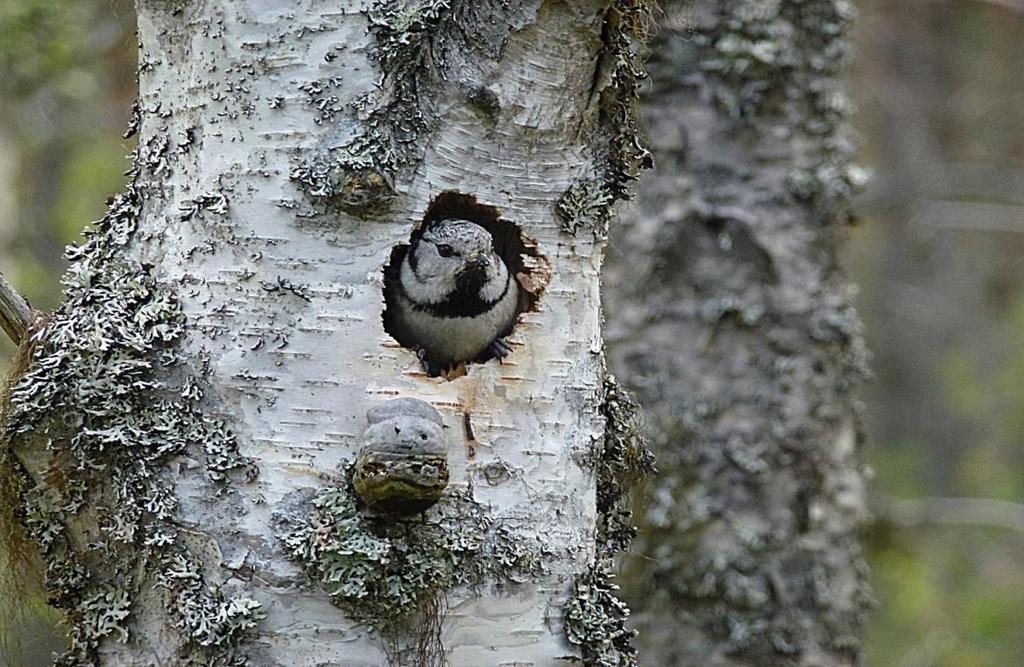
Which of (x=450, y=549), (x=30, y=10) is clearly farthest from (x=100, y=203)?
(x=450, y=549)

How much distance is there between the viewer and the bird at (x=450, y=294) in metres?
2.65

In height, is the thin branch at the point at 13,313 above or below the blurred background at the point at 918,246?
above

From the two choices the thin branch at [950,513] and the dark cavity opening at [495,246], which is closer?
the dark cavity opening at [495,246]

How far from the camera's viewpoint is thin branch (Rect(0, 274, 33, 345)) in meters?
2.31

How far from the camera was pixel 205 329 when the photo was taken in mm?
2213

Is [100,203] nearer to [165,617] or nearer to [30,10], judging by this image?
[30,10]

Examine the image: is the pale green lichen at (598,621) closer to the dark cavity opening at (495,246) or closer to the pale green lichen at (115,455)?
the dark cavity opening at (495,246)

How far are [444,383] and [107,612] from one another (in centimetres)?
71

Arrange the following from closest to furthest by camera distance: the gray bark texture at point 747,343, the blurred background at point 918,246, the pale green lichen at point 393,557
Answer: the pale green lichen at point 393,557
the gray bark texture at point 747,343
the blurred background at point 918,246

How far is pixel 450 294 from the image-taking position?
9.78 feet

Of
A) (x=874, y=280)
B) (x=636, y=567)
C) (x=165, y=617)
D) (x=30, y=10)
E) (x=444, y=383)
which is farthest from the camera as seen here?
(x=874, y=280)

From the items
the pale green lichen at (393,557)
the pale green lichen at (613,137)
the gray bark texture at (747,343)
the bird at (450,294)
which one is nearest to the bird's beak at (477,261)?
the bird at (450,294)

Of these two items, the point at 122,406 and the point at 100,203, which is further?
the point at 100,203

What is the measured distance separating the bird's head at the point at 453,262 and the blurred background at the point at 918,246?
903mm
